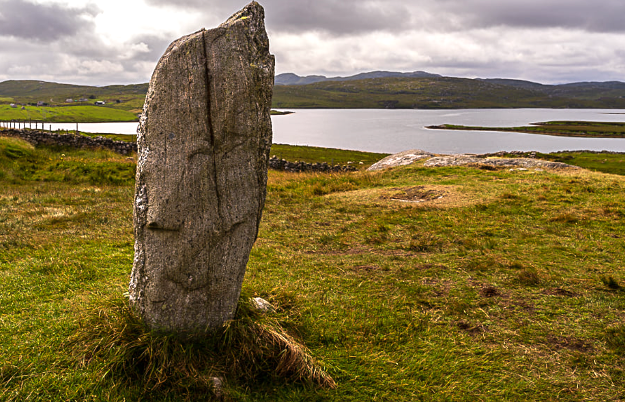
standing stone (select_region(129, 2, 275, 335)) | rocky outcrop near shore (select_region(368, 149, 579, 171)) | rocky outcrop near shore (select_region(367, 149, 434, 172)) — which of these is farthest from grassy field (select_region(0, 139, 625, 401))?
rocky outcrop near shore (select_region(367, 149, 434, 172))

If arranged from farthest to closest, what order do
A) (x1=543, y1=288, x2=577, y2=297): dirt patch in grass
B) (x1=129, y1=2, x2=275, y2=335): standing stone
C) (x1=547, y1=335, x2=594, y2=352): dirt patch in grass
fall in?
(x1=543, y1=288, x2=577, y2=297): dirt patch in grass
(x1=547, y1=335, x2=594, y2=352): dirt patch in grass
(x1=129, y1=2, x2=275, y2=335): standing stone

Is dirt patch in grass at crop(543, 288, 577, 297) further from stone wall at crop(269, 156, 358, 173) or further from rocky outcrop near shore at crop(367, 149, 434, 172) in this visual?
stone wall at crop(269, 156, 358, 173)

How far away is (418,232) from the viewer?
12.4m

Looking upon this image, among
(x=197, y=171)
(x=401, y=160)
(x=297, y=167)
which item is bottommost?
(x=297, y=167)

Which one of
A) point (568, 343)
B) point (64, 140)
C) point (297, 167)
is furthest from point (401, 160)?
point (64, 140)

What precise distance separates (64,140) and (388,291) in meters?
30.5

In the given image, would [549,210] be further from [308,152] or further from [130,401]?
[308,152]

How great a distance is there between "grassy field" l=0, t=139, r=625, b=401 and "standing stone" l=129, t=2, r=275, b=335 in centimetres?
92

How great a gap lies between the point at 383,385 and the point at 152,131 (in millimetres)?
4024

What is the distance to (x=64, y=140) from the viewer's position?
30.7 metres

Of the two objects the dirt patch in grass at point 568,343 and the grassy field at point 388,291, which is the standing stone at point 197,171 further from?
the dirt patch in grass at point 568,343

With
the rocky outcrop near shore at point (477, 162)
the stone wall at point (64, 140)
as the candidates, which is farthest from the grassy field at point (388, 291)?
the stone wall at point (64, 140)

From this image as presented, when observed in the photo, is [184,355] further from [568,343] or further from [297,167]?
[297,167]

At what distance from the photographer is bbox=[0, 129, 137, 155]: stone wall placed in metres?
29.8
